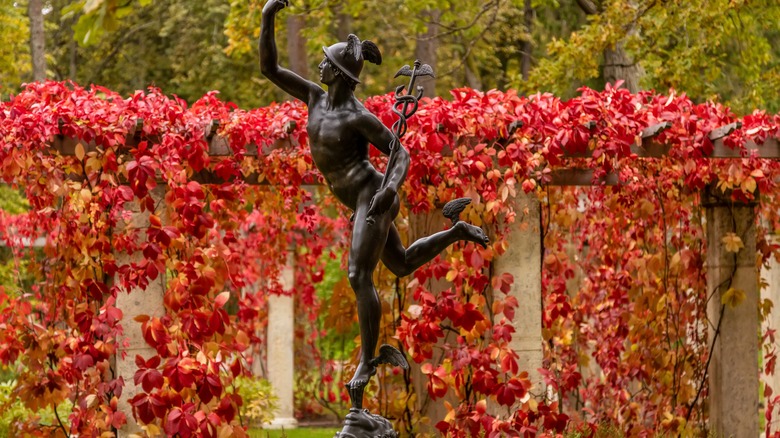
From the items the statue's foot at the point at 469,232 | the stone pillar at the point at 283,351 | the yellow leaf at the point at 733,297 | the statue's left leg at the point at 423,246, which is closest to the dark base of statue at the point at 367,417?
the statue's left leg at the point at 423,246

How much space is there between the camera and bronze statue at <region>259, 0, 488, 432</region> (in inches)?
166

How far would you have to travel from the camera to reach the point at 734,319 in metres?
7.79

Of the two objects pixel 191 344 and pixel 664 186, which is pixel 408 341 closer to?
pixel 191 344

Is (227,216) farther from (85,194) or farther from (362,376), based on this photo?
(362,376)

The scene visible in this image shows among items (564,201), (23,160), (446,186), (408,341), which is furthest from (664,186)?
(23,160)

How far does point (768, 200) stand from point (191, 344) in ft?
14.5

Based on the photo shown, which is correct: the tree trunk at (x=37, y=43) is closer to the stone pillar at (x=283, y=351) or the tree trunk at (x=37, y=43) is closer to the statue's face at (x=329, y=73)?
the stone pillar at (x=283, y=351)

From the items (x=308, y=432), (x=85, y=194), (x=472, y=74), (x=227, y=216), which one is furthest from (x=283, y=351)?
(x=472, y=74)

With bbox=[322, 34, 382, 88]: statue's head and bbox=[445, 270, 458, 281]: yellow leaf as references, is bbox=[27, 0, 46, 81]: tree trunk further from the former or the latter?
bbox=[322, 34, 382, 88]: statue's head

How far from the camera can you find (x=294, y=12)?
1356cm

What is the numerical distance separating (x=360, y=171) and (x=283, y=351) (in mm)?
7489

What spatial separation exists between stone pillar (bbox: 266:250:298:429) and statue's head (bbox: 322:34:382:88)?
7306mm

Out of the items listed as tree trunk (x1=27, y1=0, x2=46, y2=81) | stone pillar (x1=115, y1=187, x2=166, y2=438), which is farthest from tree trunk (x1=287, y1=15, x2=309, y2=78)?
stone pillar (x1=115, y1=187, x2=166, y2=438)

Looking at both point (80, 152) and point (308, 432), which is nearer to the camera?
point (80, 152)
